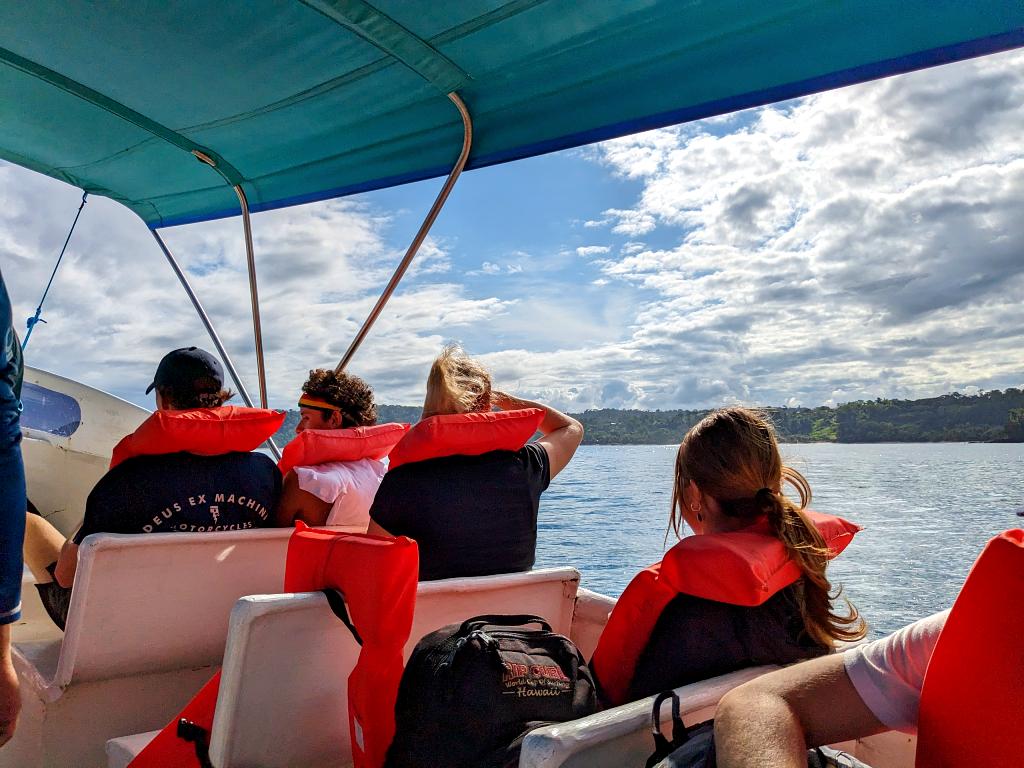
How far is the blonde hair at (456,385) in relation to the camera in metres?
1.95

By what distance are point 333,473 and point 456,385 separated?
0.54 m

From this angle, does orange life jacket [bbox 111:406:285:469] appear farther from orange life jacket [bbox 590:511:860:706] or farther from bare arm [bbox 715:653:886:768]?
bare arm [bbox 715:653:886:768]

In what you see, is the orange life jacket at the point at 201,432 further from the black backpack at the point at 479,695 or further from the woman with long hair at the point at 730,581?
the woman with long hair at the point at 730,581

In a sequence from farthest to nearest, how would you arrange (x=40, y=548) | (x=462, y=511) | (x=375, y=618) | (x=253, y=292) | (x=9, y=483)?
1. (x=253, y=292)
2. (x=40, y=548)
3. (x=462, y=511)
4. (x=375, y=618)
5. (x=9, y=483)

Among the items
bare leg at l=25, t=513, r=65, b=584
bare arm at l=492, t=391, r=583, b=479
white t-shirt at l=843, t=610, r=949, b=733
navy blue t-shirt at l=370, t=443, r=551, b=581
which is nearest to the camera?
white t-shirt at l=843, t=610, r=949, b=733

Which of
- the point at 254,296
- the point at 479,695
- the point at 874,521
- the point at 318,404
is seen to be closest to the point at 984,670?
the point at 479,695

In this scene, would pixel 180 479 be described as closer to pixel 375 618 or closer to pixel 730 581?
pixel 375 618

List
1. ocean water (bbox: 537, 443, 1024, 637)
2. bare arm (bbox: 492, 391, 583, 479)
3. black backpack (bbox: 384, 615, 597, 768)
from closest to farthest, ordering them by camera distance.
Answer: black backpack (bbox: 384, 615, 597, 768)
bare arm (bbox: 492, 391, 583, 479)
ocean water (bbox: 537, 443, 1024, 637)

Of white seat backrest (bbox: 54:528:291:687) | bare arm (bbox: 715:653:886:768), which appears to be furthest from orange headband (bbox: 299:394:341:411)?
bare arm (bbox: 715:653:886:768)

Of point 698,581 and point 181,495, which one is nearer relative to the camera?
point 698,581

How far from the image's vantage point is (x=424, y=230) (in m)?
2.86

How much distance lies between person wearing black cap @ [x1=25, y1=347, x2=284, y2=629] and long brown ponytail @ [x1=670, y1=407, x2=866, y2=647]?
1227 millimetres

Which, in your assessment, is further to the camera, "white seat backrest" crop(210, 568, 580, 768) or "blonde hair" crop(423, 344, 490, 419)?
"blonde hair" crop(423, 344, 490, 419)

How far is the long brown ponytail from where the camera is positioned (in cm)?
131
